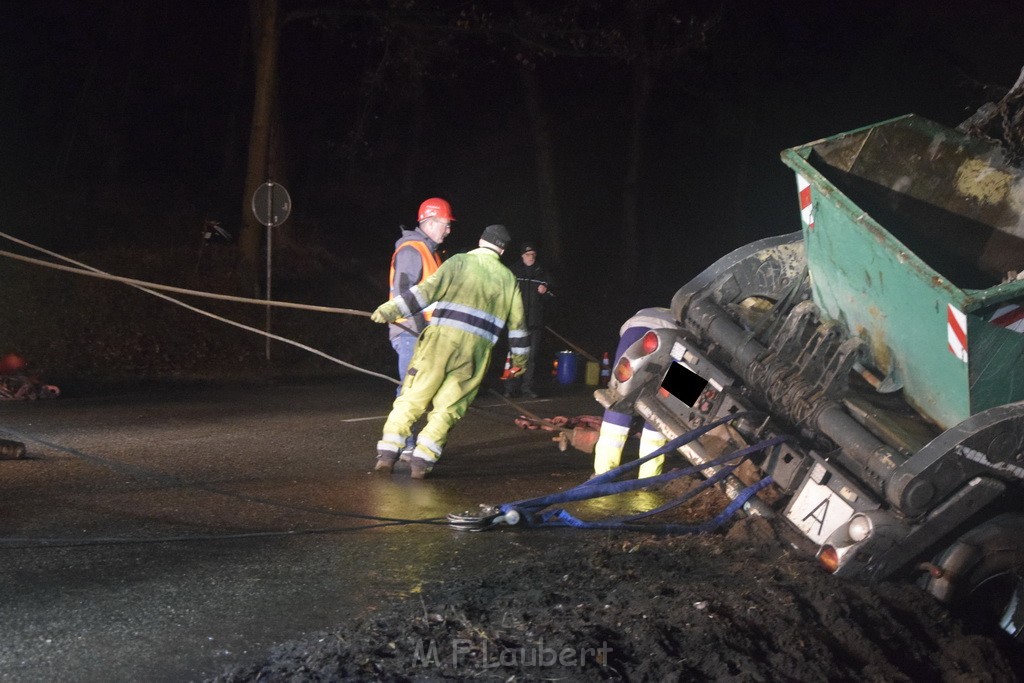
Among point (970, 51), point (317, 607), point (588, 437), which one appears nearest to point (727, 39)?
point (970, 51)

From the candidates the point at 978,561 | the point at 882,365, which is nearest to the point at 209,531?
the point at 882,365

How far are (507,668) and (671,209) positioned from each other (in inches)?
1484

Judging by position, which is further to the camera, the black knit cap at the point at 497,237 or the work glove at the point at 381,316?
the black knit cap at the point at 497,237

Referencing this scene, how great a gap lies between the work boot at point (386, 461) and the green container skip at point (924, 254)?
3154 mm

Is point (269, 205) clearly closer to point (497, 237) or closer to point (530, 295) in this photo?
point (530, 295)

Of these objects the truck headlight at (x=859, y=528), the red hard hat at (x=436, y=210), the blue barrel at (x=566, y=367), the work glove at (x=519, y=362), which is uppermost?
the red hard hat at (x=436, y=210)

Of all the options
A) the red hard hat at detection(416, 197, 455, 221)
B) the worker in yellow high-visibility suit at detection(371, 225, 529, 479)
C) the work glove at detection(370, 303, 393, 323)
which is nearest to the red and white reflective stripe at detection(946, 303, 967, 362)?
the worker in yellow high-visibility suit at detection(371, 225, 529, 479)

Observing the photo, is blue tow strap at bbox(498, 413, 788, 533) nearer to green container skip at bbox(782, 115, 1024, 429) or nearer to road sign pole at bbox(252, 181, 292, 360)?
green container skip at bbox(782, 115, 1024, 429)

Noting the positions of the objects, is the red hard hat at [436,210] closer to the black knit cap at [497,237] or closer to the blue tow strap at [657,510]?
the black knit cap at [497,237]

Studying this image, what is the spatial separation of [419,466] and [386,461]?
31 cm

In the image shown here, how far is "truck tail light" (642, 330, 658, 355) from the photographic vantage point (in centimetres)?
716

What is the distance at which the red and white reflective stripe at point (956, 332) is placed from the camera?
16.9ft

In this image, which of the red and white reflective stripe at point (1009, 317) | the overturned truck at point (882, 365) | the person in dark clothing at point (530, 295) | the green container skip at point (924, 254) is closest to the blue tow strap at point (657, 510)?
the overturned truck at point (882, 365)

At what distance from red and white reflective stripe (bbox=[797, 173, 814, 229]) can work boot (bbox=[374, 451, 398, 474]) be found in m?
3.31
